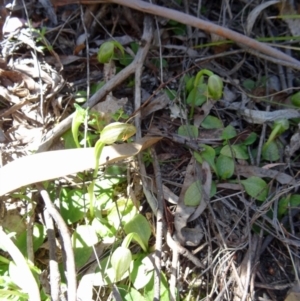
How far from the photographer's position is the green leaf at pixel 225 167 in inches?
46.4

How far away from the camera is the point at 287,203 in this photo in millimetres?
1136

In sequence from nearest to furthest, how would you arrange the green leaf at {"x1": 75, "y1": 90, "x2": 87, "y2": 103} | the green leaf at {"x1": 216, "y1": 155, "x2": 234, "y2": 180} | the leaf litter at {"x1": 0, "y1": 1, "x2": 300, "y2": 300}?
1. the leaf litter at {"x1": 0, "y1": 1, "x2": 300, "y2": 300}
2. the green leaf at {"x1": 216, "y1": 155, "x2": 234, "y2": 180}
3. the green leaf at {"x1": 75, "y1": 90, "x2": 87, "y2": 103}

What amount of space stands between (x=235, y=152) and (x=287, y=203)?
180 millimetres

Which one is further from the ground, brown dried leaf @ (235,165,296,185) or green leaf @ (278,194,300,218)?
brown dried leaf @ (235,165,296,185)

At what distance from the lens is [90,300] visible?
1.03m

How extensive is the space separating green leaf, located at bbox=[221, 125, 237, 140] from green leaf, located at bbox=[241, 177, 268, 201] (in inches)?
5.3

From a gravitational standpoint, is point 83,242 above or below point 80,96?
below

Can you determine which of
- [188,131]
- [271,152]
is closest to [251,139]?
[271,152]

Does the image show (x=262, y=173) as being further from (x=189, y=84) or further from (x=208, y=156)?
(x=189, y=84)

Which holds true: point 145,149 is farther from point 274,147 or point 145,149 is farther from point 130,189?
point 274,147

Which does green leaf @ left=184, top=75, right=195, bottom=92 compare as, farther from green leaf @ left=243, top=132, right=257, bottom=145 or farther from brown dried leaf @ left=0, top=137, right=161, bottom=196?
brown dried leaf @ left=0, top=137, right=161, bottom=196

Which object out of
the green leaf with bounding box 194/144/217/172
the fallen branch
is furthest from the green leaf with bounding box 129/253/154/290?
the fallen branch

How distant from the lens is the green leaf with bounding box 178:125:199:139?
1248mm

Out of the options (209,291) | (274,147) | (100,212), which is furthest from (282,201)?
(100,212)
